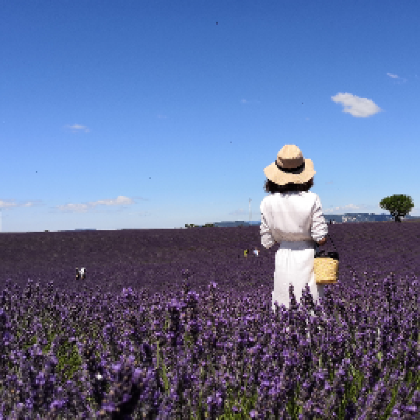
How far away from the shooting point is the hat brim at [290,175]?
11.3 feet

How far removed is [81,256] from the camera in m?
14.5

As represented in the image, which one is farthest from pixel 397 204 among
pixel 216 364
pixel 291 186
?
pixel 216 364

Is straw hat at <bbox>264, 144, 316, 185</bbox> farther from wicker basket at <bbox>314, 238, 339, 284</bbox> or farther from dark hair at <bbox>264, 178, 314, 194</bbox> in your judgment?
wicker basket at <bbox>314, 238, 339, 284</bbox>

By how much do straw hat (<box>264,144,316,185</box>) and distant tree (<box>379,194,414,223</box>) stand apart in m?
51.1

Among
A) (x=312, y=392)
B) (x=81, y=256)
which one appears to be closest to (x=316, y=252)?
(x=312, y=392)

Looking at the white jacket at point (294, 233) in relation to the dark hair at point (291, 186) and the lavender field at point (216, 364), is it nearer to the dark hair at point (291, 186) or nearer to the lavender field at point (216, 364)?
the dark hair at point (291, 186)

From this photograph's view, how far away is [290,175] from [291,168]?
7 centimetres

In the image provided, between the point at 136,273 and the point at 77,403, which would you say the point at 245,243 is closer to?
the point at 136,273

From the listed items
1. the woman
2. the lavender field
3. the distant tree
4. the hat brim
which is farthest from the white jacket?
the distant tree

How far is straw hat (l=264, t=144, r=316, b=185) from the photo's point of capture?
11.3 feet

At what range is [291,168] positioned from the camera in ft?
11.5

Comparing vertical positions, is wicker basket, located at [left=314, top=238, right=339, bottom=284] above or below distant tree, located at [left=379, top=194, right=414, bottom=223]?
below

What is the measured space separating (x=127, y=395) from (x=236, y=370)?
1.11 metres

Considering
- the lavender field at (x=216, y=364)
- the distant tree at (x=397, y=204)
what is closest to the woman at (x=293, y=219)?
the lavender field at (x=216, y=364)
